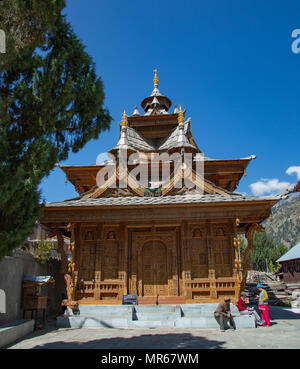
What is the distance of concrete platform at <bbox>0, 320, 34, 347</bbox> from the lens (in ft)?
25.1

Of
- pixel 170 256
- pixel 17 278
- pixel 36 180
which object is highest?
pixel 36 180

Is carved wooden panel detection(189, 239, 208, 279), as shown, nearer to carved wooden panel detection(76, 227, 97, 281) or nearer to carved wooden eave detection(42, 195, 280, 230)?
carved wooden eave detection(42, 195, 280, 230)

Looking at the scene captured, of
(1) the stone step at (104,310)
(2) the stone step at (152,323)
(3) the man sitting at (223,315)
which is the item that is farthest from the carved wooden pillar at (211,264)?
(1) the stone step at (104,310)

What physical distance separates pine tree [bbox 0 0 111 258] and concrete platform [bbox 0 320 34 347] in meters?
3.62

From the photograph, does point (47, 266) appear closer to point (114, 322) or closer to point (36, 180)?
point (114, 322)

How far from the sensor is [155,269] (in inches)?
477

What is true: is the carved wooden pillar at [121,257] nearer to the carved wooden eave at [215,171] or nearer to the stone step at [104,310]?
Answer: the stone step at [104,310]

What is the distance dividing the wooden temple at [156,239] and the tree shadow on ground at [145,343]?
3107 mm

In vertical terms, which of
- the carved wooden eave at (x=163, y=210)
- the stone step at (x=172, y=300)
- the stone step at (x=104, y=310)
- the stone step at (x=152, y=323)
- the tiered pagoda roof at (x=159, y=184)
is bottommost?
the stone step at (x=152, y=323)

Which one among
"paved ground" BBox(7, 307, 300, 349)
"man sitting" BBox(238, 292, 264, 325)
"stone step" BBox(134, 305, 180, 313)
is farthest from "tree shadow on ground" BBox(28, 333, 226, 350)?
"man sitting" BBox(238, 292, 264, 325)

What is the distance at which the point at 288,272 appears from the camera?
35812 millimetres

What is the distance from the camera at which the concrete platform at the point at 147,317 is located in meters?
9.84

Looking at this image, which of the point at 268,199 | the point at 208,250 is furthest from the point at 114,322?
the point at 268,199
